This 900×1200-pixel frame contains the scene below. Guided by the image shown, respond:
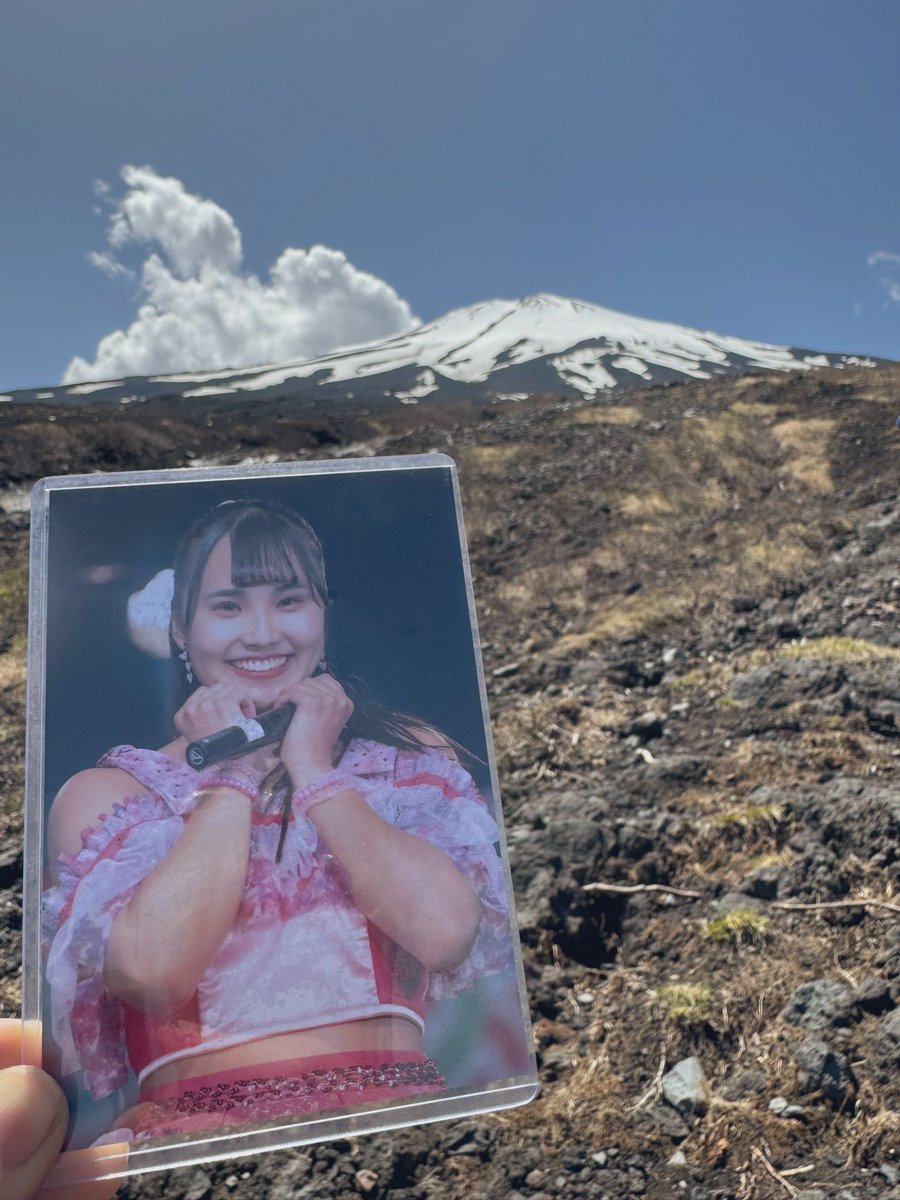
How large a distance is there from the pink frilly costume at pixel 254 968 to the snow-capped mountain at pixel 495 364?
4857 centimetres

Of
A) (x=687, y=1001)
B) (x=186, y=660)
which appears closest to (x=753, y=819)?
(x=687, y=1001)

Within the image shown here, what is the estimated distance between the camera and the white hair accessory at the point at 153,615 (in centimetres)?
208

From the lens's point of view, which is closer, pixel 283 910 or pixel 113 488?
pixel 283 910

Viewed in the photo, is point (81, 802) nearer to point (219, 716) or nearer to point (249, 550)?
point (219, 716)

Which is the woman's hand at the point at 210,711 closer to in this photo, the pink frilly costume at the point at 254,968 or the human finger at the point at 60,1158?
the pink frilly costume at the point at 254,968

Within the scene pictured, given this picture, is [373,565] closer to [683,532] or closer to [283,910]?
[283,910]

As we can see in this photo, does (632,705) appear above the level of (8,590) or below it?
below

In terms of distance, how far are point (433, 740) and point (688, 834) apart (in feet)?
13.4

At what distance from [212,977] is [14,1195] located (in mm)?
582

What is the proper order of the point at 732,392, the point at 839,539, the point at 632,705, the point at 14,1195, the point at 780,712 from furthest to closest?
the point at 732,392, the point at 839,539, the point at 632,705, the point at 780,712, the point at 14,1195

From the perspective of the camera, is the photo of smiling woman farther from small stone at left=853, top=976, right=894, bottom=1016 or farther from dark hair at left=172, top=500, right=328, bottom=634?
small stone at left=853, top=976, right=894, bottom=1016

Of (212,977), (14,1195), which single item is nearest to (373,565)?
(212,977)

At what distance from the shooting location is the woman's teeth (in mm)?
2109

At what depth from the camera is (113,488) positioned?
2150 millimetres
